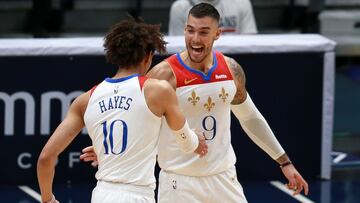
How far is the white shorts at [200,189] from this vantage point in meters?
6.46

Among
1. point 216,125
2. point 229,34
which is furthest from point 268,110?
point 216,125

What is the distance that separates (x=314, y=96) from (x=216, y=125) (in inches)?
134

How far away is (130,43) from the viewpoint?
5.45 metres

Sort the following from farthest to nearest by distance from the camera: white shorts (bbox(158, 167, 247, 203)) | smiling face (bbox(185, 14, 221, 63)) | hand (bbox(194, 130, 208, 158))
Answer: white shorts (bbox(158, 167, 247, 203)) → smiling face (bbox(185, 14, 221, 63)) → hand (bbox(194, 130, 208, 158))

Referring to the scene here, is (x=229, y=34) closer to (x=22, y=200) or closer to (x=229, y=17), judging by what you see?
(x=229, y=17)

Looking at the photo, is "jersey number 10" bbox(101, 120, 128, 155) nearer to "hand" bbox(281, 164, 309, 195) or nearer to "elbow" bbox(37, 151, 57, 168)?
"elbow" bbox(37, 151, 57, 168)

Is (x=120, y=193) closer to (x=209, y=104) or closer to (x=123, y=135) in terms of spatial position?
(x=123, y=135)

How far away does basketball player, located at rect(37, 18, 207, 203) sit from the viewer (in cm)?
543

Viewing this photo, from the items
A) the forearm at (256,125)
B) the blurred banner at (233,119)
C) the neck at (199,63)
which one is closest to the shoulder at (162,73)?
the neck at (199,63)

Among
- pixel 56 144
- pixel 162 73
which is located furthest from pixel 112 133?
pixel 162 73

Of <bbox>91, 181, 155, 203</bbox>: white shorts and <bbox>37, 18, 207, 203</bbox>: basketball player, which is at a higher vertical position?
<bbox>37, 18, 207, 203</bbox>: basketball player

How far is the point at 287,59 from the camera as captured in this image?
9.60 metres

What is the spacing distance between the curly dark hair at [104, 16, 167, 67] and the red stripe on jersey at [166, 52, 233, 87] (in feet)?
3.02

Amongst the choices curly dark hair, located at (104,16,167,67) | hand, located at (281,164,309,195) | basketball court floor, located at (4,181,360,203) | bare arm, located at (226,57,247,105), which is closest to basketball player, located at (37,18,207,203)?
curly dark hair, located at (104,16,167,67)
